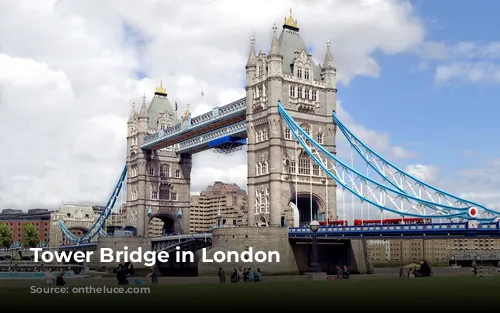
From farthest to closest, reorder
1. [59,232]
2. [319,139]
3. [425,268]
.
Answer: [59,232] → [319,139] → [425,268]

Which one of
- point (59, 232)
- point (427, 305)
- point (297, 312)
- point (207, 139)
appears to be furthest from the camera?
point (59, 232)

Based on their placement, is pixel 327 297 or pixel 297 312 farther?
pixel 327 297

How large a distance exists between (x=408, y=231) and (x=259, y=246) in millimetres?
16580

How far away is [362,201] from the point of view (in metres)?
68.6

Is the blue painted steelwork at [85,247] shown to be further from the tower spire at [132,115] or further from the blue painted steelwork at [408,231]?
the blue painted steelwork at [408,231]

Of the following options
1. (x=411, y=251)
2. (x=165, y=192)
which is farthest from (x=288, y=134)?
(x=411, y=251)

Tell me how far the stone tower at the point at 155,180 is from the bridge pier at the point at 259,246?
40515mm

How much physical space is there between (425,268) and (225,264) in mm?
30750

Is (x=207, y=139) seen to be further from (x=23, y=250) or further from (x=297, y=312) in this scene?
(x=23, y=250)

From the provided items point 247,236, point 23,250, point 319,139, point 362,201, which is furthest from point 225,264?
point 23,250

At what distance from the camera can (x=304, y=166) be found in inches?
3135

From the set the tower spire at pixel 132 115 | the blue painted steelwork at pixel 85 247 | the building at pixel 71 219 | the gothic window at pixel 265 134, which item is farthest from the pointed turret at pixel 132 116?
the building at pixel 71 219

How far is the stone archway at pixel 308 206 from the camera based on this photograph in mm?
79444

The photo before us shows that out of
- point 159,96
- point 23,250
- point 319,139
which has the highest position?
point 159,96
